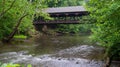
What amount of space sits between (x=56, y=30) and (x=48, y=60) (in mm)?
34026

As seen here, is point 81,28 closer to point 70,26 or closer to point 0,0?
point 70,26

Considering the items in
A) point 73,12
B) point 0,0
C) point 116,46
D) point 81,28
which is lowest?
point 81,28

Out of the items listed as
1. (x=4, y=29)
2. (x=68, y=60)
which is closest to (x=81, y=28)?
(x=4, y=29)

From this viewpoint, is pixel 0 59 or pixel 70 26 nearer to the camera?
pixel 0 59

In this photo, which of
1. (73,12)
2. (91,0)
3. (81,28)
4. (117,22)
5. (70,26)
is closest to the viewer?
(117,22)

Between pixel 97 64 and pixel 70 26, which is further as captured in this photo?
pixel 70 26

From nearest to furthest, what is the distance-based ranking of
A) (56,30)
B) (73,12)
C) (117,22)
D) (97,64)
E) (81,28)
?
1. (117,22)
2. (97,64)
3. (73,12)
4. (56,30)
5. (81,28)

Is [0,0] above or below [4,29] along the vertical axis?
above

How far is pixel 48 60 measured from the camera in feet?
51.9

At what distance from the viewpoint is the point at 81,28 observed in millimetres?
63438

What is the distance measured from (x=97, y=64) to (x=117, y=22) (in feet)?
14.7

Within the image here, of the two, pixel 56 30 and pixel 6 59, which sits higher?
pixel 6 59

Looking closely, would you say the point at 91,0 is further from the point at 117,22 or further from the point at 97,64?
the point at 97,64

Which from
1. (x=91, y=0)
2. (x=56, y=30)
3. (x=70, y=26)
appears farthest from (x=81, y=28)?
(x=91, y=0)
